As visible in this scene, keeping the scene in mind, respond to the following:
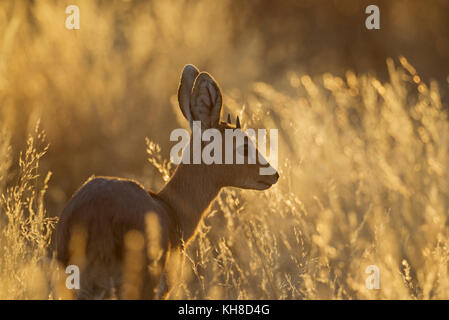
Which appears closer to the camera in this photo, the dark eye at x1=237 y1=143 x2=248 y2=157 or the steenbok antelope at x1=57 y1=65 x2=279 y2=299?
the steenbok antelope at x1=57 y1=65 x2=279 y2=299

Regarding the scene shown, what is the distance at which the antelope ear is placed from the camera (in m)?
3.43

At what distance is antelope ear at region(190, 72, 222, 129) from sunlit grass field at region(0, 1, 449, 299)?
0.62 meters

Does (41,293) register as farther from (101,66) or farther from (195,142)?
(101,66)

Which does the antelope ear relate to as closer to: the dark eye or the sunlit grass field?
the dark eye

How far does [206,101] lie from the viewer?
349 centimetres

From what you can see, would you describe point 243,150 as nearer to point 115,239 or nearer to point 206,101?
point 206,101

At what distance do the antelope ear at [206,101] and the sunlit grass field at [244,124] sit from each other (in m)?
0.62

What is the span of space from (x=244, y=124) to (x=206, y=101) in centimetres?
217

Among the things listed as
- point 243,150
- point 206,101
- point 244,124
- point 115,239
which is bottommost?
point 115,239

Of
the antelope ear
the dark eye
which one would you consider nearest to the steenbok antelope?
the antelope ear

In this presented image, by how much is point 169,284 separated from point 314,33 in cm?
877

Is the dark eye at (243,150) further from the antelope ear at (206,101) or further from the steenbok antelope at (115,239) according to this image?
the steenbok antelope at (115,239)

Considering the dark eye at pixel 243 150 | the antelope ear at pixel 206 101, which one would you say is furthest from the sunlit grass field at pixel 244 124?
the antelope ear at pixel 206 101

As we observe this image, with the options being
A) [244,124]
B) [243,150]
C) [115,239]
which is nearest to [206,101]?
[243,150]
